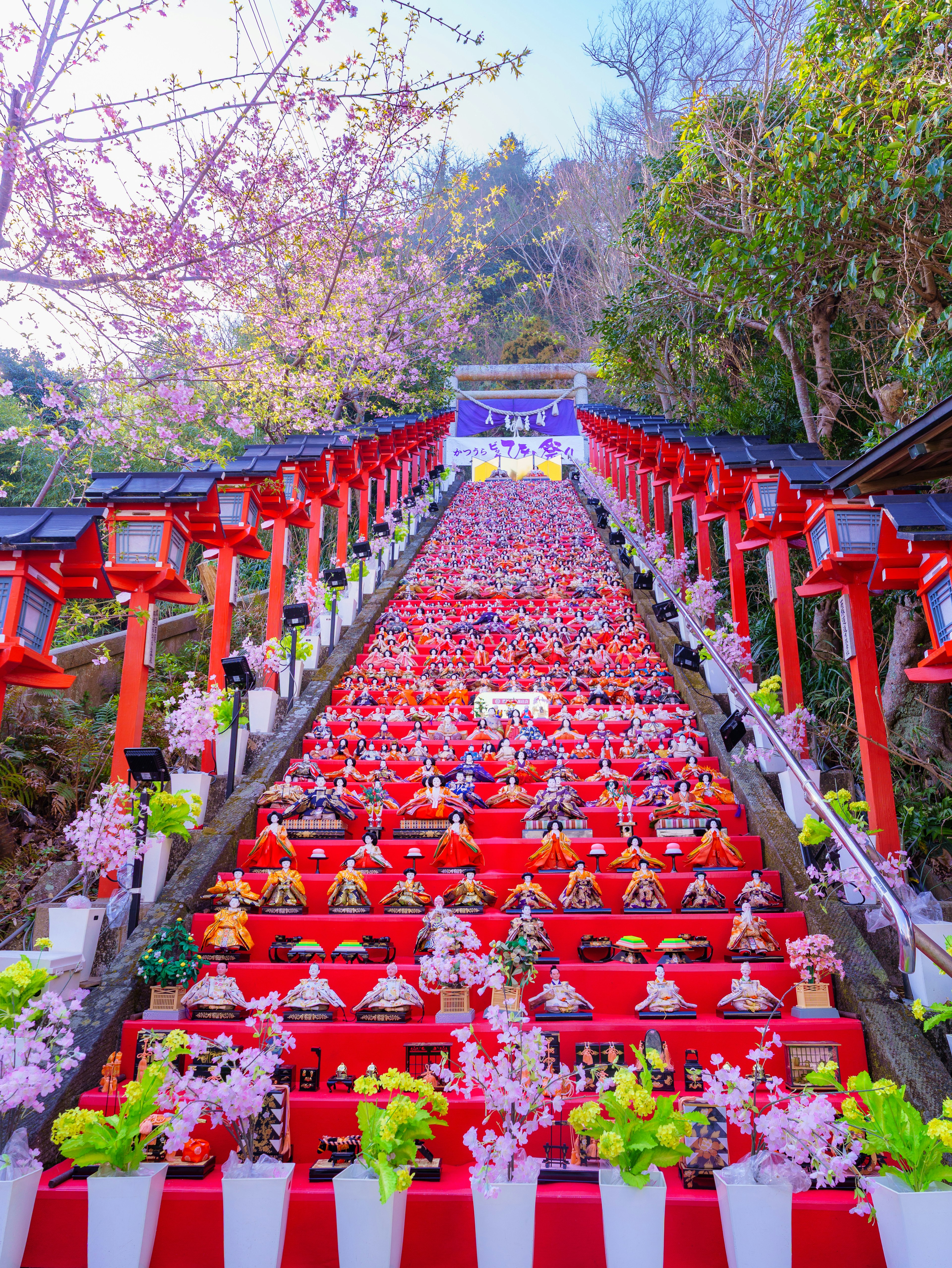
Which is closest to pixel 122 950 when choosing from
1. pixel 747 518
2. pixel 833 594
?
pixel 747 518

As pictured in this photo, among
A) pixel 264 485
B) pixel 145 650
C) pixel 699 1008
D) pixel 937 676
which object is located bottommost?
pixel 699 1008

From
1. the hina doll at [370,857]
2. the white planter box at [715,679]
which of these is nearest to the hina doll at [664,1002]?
the hina doll at [370,857]

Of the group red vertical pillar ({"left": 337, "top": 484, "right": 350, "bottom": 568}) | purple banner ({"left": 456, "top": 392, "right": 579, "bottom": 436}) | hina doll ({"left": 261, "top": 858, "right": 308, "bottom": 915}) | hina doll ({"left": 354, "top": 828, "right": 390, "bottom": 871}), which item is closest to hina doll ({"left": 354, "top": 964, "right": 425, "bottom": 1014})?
hina doll ({"left": 261, "top": 858, "right": 308, "bottom": 915})

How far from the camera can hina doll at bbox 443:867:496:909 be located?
4797 mm

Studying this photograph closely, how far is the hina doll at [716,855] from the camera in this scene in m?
5.23

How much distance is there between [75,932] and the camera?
433 cm

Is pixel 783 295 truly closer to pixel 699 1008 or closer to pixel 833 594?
pixel 833 594

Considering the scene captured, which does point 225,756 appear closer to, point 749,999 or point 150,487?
point 150,487

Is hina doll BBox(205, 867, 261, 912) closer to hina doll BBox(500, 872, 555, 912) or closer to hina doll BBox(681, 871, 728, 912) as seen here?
hina doll BBox(500, 872, 555, 912)

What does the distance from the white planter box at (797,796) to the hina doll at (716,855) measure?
458mm

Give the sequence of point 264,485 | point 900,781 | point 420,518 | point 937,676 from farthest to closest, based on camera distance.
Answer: point 420,518 < point 264,485 < point 900,781 < point 937,676

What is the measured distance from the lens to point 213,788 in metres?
5.95

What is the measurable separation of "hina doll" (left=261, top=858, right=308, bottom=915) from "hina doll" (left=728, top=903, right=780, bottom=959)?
7.68 feet

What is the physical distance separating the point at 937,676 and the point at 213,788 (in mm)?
4461
